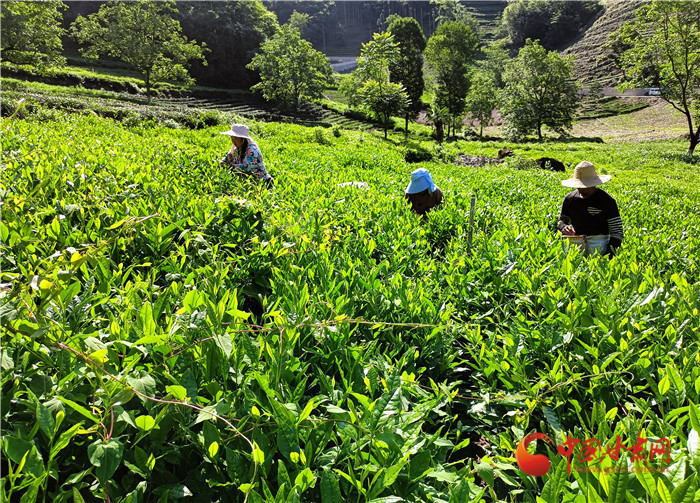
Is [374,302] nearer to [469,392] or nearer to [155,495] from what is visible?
[469,392]

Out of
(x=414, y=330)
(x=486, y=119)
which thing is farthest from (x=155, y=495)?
(x=486, y=119)

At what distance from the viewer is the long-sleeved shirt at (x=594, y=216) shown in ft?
15.7

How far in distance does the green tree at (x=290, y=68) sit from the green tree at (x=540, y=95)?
25307mm

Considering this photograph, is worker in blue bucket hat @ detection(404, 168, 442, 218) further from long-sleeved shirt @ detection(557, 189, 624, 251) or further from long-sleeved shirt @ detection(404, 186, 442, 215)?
long-sleeved shirt @ detection(557, 189, 624, 251)

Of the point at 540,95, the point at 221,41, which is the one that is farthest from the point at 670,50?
the point at 221,41

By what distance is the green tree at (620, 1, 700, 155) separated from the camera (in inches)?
1035

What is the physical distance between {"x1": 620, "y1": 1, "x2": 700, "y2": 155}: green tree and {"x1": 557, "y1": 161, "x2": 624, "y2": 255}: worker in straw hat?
94.7ft

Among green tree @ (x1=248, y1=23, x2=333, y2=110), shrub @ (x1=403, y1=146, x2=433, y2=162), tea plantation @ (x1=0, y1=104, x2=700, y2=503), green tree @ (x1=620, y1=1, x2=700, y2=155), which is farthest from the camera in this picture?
green tree @ (x1=248, y1=23, x2=333, y2=110)

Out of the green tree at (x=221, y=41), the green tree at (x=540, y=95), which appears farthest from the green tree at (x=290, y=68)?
the green tree at (x=540, y=95)

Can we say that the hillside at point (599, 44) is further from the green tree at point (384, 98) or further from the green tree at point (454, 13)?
the green tree at point (384, 98)

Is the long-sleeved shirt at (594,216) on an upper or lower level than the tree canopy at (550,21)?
lower

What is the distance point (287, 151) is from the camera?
1069cm

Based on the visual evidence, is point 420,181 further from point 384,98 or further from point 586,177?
point 384,98

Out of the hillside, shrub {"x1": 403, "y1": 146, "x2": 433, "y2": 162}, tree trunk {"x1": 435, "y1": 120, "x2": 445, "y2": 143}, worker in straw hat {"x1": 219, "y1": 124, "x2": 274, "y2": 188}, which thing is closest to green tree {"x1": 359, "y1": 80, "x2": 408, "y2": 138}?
tree trunk {"x1": 435, "y1": 120, "x2": 445, "y2": 143}
